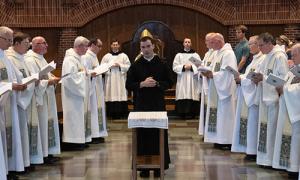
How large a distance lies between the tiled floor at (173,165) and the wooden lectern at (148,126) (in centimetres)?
83

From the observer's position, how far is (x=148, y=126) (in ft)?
20.5

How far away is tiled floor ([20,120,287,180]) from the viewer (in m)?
7.45

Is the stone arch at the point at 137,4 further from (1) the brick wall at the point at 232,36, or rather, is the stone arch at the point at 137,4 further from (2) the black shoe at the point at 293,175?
(2) the black shoe at the point at 293,175

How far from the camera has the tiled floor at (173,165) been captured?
745cm

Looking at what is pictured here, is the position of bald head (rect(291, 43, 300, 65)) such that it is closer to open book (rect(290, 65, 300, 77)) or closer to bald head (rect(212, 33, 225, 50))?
open book (rect(290, 65, 300, 77))

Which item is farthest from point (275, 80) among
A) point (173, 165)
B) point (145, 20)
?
point (145, 20)

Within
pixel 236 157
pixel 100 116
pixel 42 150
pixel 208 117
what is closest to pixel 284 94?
pixel 236 157

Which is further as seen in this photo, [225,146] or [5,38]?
[225,146]

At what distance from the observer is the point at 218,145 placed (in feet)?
32.2

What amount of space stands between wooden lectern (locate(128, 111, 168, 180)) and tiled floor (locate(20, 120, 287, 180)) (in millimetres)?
826

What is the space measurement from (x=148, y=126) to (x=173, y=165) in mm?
2127

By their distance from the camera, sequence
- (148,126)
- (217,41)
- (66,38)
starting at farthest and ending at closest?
(66,38)
(217,41)
(148,126)

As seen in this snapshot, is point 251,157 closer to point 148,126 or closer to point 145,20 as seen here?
point 148,126

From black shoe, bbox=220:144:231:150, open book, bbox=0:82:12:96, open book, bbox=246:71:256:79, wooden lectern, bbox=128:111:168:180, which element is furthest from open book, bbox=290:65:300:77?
open book, bbox=0:82:12:96
